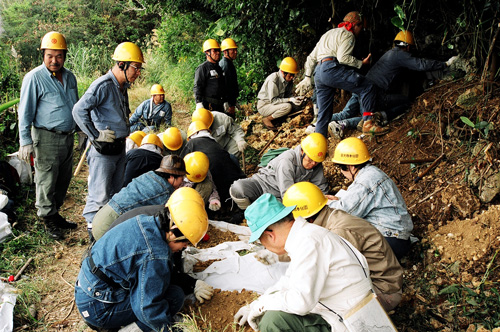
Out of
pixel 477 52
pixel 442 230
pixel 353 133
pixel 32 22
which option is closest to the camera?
pixel 442 230

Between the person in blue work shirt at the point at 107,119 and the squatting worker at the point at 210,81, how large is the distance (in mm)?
2512

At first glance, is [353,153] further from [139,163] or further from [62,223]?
[62,223]

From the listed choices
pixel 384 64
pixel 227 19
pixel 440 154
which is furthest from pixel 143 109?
pixel 440 154

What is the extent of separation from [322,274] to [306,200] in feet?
3.78

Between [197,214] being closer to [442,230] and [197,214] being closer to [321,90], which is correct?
[442,230]

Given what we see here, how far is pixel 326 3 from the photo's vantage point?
7.23 m

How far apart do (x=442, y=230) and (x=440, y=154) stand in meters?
1.17

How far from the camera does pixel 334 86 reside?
5559mm

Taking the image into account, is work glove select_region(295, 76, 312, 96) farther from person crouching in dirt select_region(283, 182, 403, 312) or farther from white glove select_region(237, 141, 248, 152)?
person crouching in dirt select_region(283, 182, 403, 312)

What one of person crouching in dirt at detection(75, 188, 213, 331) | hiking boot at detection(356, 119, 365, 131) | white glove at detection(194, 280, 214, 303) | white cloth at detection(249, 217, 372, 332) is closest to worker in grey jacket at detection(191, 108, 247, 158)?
hiking boot at detection(356, 119, 365, 131)

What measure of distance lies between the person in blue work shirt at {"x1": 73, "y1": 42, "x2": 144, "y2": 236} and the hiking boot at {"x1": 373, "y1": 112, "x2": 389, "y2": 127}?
3458mm

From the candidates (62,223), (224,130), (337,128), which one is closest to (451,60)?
(337,128)

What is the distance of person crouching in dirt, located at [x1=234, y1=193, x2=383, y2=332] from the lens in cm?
207

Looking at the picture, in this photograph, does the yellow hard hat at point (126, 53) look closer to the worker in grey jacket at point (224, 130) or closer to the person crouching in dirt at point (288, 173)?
the worker in grey jacket at point (224, 130)
